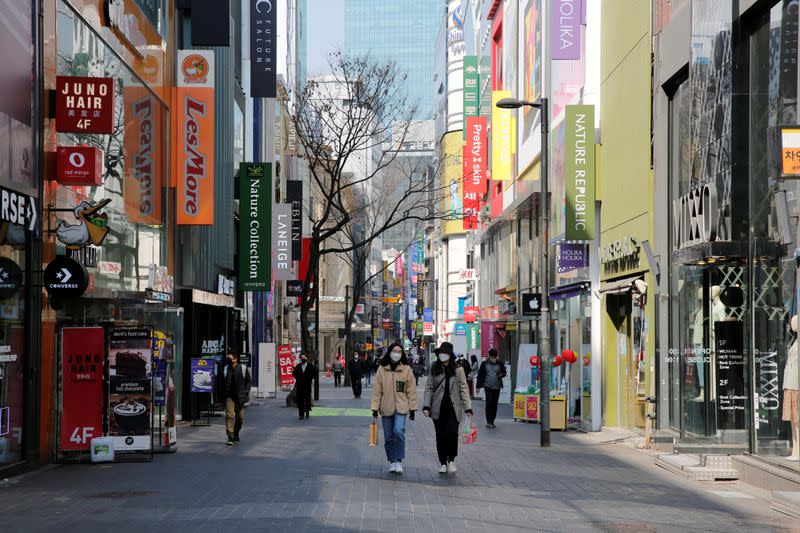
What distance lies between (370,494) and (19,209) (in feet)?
20.4

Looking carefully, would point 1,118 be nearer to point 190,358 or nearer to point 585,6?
point 190,358

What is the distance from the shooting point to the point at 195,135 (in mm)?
28141

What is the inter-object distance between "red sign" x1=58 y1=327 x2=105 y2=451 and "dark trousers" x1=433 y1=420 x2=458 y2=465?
215 inches

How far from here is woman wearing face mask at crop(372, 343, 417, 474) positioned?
16.0 meters

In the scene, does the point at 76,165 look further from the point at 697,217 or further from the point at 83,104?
the point at 697,217

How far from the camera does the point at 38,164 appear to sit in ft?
55.6

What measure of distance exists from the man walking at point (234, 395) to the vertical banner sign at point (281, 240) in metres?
18.4

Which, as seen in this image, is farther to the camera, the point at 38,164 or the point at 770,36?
the point at 38,164

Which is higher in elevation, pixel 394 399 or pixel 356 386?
pixel 394 399

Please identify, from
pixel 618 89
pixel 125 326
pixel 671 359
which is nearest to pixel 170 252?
pixel 125 326

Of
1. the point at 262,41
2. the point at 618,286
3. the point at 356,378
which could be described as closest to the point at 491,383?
the point at 618,286

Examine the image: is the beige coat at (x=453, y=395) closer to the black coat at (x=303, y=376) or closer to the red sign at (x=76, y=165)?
the red sign at (x=76, y=165)

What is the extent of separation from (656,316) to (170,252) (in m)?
13.0

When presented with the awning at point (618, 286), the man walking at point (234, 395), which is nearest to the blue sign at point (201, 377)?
the man walking at point (234, 395)
